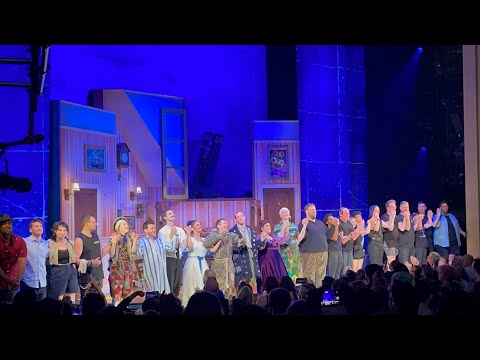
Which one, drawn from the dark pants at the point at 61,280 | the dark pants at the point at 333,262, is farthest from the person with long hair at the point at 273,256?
the dark pants at the point at 61,280

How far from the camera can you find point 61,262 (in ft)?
26.6

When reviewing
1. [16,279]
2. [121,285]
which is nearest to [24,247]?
[16,279]

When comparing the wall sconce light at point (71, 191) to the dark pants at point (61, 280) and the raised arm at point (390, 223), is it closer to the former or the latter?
the dark pants at point (61, 280)

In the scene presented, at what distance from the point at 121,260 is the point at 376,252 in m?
4.02

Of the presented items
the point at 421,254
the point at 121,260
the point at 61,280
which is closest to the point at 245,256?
the point at 121,260

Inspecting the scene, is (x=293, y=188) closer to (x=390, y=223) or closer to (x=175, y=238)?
(x=390, y=223)

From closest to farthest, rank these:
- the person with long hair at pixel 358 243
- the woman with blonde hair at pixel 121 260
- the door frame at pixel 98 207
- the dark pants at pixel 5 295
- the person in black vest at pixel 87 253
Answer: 1. the dark pants at pixel 5 295
2. the person in black vest at pixel 87 253
3. the woman with blonde hair at pixel 121 260
4. the door frame at pixel 98 207
5. the person with long hair at pixel 358 243

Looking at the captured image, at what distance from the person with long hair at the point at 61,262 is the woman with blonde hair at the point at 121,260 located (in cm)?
47

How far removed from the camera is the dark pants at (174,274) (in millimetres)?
9234

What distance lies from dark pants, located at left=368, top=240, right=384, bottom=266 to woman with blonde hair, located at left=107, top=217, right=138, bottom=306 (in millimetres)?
3823

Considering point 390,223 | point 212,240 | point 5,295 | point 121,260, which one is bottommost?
point 5,295

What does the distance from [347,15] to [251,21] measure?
600 mm

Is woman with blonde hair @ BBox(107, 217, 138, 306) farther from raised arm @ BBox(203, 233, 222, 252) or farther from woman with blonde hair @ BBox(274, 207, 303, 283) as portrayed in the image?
woman with blonde hair @ BBox(274, 207, 303, 283)

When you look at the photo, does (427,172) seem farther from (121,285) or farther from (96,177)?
(121,285)
